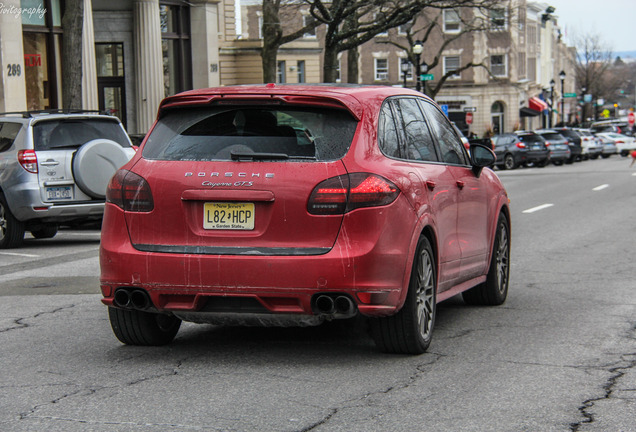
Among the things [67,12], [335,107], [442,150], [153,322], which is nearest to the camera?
[335,107]

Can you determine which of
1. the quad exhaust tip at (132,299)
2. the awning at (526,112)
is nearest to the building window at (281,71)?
the awning at (526,112)

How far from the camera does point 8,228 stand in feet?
45.7

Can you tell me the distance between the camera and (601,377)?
19.7 feet

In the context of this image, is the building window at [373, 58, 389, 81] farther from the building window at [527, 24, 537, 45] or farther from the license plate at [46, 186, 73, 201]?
the license plate at [46, 186, 73, 201]

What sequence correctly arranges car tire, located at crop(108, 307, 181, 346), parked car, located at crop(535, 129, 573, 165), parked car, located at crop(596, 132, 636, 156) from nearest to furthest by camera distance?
car tire, located at crop(108, 307, 181, 346) → parked car, located at crop(535, 129, 573, 165) → parked car, located at crop(596, 132, 636, 156)

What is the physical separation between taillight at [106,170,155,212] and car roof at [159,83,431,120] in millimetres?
515

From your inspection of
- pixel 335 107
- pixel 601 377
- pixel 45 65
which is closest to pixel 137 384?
pixel 335 107

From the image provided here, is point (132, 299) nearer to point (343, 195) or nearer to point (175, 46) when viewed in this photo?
point (343, 195)

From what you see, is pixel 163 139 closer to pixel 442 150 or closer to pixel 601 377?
pixel 442 150

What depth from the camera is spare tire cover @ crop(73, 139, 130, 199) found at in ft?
43.8

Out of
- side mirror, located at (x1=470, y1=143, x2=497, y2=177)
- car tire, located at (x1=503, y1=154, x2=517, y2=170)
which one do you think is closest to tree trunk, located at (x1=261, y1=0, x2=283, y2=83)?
car tire, located at (x1=503, y1=154, x2=517, y2=170)

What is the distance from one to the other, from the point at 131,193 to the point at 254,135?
82 cm

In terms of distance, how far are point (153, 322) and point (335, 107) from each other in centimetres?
186

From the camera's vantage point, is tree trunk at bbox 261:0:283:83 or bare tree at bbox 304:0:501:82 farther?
tree trunk at bbox 261:0:283:83
